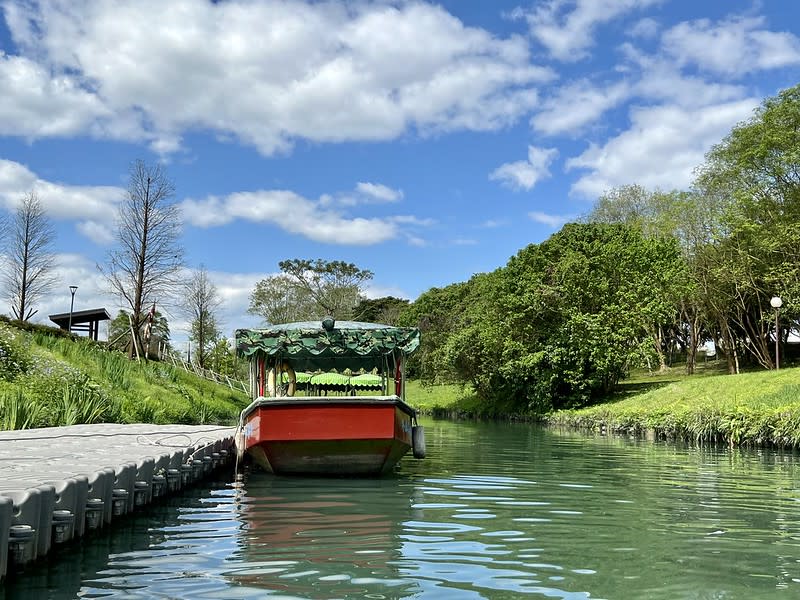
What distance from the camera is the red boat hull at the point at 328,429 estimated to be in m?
13.3

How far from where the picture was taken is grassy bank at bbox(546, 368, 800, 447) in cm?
1928

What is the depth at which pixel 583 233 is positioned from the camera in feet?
122

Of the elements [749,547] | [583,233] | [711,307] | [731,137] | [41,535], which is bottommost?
[749,547]

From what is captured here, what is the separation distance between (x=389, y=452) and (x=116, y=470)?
609cm

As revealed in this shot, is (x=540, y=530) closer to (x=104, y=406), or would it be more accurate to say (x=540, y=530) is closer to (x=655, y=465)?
(x=655, y=465)

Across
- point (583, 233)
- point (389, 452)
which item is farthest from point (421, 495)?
point (583, 233)

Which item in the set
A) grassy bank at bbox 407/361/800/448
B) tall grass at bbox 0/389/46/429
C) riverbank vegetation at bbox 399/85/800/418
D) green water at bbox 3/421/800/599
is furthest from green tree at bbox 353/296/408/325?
green water at bbox 3/421/800/599

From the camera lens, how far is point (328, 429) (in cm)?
1334

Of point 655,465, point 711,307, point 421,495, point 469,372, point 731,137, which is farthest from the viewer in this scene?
point 469,372

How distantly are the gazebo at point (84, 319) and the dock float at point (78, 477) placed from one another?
97.5 feet

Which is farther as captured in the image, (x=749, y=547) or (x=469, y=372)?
(x=469, y=372)

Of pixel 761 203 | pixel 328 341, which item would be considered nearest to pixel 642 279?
pixel 761 203

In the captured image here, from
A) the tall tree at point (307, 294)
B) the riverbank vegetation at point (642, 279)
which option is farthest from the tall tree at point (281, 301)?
the riverbank vegetation at point (642, 279)

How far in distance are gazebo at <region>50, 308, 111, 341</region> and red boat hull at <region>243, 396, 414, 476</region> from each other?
32.6m
